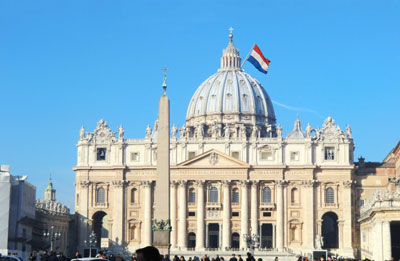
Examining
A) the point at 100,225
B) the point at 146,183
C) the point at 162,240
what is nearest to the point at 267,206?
the point at 146,183

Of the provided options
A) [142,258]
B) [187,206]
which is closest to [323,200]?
[187,206]

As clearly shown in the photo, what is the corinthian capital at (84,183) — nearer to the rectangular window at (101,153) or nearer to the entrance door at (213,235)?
the rectangular window at (101,153)

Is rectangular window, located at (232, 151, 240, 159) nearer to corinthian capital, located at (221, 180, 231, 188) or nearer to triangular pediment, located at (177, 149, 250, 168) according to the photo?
triangular pediment, located at (177, 149, 250, 168)

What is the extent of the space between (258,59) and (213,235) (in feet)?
114

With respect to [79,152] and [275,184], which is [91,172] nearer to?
[79,152]

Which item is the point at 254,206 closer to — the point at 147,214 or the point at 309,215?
the point at 309,215

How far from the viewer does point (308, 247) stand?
100312mm

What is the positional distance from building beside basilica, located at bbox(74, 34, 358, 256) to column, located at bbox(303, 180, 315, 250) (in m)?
0.12

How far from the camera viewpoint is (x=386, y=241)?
6116 cm

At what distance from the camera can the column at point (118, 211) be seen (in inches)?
4072

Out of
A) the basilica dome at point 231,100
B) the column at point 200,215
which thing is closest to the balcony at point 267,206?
the column at point 200,215

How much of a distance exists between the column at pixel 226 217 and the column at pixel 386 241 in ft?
134

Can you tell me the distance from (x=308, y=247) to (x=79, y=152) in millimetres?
31604

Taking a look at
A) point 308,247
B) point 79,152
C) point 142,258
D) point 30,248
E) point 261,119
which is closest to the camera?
point 142,258
